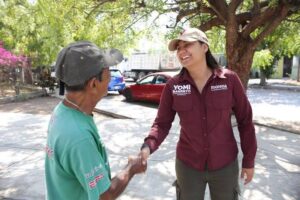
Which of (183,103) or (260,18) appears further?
(260,18)

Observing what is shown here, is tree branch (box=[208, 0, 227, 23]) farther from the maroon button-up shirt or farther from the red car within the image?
the maroon button-up shirt

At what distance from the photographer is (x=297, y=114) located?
43.0 ft

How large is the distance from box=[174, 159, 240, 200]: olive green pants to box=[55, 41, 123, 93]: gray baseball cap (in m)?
1.41

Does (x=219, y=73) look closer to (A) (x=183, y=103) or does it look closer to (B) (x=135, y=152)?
(A) (x=183, y=103)

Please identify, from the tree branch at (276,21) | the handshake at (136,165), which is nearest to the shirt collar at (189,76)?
the handshake at (136,165)

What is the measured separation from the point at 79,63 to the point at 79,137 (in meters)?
0.34

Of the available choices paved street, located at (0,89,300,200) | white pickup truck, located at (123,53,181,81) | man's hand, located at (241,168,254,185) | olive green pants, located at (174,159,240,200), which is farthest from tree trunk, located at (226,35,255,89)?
white pickup truck, located at (123,53,181,81)

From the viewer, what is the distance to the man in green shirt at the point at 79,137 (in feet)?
5.34

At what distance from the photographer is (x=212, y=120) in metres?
2.79

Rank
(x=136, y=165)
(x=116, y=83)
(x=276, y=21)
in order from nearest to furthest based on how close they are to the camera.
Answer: (x=136, y=165) → (x=276, y=21) → (x=116, y=83)

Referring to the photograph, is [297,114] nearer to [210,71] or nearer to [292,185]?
[292,185]

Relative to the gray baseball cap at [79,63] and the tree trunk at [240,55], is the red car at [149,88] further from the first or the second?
the gray baseball cap at [79,63]

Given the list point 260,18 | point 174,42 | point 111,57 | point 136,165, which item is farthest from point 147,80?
point 111,57

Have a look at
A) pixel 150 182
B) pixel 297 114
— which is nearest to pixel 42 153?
pixel 150 182
